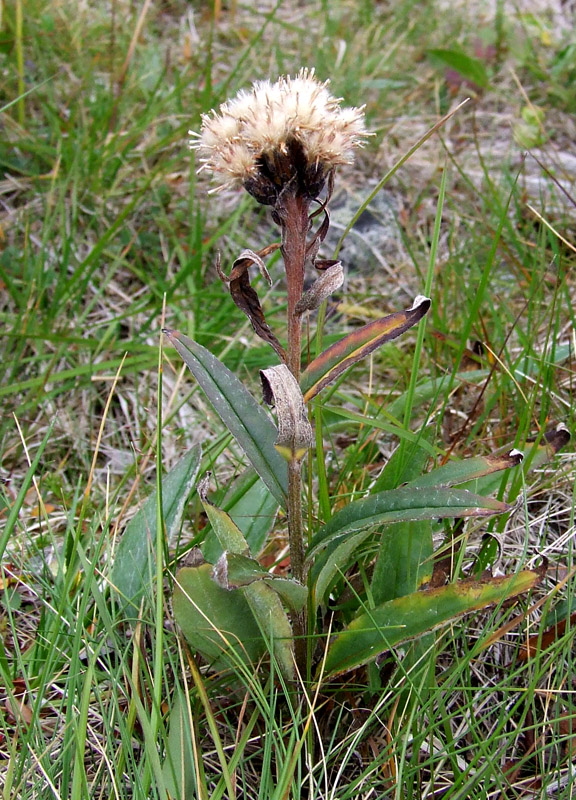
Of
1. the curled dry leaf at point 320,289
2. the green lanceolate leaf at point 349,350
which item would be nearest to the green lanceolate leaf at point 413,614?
the green lanceolate leaf at point 349,350

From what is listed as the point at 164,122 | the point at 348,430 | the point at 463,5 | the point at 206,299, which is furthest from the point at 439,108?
the point at 348,430

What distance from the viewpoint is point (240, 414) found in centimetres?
138

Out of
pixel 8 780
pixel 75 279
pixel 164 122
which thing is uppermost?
pixel 164 122

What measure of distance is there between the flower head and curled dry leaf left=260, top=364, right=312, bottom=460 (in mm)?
314

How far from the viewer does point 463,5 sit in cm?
406

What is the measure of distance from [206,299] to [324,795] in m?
1.81

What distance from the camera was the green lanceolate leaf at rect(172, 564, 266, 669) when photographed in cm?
133

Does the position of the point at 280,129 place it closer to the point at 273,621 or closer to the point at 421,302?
the point at 421,302

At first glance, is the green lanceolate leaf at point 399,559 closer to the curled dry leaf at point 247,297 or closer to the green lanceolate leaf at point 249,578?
the green lanceolate leaf at point 249,578

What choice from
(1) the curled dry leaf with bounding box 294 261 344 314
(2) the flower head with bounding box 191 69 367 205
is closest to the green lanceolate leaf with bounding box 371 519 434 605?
(1) the curled dry leaf with bounding box 294 261 344 314

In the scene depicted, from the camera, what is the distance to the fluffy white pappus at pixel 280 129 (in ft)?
3.67

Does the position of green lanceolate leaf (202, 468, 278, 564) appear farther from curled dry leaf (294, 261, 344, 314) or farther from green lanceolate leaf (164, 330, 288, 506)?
curled dry leaf (294, 261, 344, 314)

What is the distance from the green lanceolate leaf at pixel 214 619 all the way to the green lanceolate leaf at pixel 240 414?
Result: 210 millimetres

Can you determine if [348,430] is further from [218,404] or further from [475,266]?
[218,404]
